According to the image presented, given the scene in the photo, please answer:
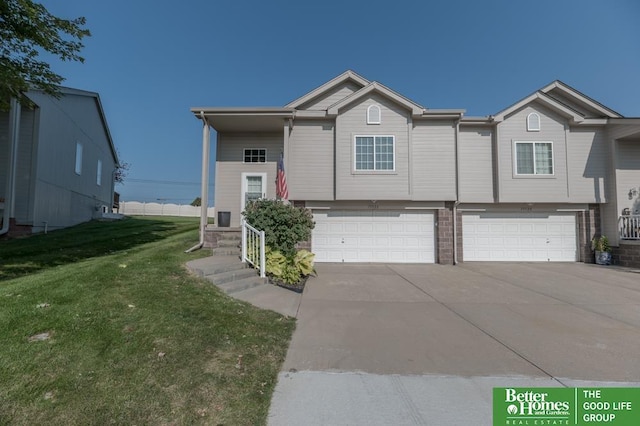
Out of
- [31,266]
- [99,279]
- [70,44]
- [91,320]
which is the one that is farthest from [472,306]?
[70,44]

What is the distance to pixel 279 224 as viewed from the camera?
26.0 ft

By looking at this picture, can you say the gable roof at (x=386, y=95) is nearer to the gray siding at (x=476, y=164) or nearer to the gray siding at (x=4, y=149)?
the gray siding at (x=476, y=164)

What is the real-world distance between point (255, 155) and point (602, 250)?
13.3 metres

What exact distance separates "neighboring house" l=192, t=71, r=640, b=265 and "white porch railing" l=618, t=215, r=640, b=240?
0.14 meters

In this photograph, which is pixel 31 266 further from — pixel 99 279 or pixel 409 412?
pixel 409 412

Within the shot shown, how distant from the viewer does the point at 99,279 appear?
5.54 meters

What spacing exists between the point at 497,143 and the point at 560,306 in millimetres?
7599

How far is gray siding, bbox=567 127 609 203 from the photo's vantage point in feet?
38.7

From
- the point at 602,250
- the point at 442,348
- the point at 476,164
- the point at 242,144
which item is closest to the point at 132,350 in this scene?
the point at 442,348

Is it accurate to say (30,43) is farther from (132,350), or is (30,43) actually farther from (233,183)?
(132,350)

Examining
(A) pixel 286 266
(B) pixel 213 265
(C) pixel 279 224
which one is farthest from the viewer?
(C) pixel 279 224

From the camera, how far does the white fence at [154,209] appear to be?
30906 millimetres

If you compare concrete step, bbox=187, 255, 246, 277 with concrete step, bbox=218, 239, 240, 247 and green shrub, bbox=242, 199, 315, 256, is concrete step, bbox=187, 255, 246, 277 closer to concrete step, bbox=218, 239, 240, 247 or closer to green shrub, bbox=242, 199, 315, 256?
green shrub, bbox=242, 199, 315, 256

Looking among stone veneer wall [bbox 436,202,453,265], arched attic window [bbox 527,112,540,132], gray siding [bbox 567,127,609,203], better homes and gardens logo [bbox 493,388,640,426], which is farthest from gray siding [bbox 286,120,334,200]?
gray siding [bbox 567,127,609,203]
